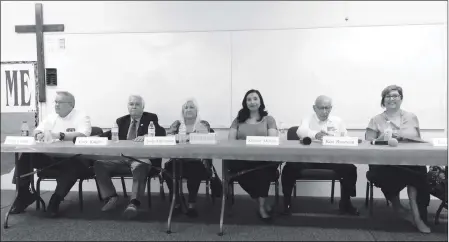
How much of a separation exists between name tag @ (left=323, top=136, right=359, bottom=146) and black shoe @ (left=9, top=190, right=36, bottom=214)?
7.34 ft

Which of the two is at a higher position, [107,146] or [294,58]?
[294,58]

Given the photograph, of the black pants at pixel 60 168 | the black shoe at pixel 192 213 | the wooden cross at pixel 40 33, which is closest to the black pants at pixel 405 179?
the black shoe at pixel 192 213

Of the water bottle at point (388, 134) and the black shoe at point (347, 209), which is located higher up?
the water bottle at point (388, 134)

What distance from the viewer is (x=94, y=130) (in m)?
2.75

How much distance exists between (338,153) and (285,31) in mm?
1525

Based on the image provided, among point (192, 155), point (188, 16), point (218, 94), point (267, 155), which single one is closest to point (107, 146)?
point (192, 155)

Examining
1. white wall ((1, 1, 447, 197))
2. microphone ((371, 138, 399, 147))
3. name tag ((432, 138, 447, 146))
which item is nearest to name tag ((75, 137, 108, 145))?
white wall ((1, 1, 447, 197))

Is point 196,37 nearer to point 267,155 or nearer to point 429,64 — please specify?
point 267,155

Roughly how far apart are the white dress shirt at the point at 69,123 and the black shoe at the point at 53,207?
0.52 meters

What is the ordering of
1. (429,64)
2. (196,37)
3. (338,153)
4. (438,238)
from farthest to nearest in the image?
(196,37) < (429,64) < (438,238) < (338,153)

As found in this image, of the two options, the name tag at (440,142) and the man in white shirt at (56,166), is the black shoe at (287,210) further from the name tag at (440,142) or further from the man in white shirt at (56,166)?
the man in white shirt at (56,166)

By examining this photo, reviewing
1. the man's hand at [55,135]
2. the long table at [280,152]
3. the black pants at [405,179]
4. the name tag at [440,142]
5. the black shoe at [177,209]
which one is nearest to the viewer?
the long table at [280,152]

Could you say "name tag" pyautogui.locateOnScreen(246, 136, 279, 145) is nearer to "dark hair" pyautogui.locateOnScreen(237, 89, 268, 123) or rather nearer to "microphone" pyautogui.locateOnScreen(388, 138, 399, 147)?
"dark hair" pyautogui.locateOnScreen(237, 89, 268, 123)

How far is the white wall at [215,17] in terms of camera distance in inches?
106
